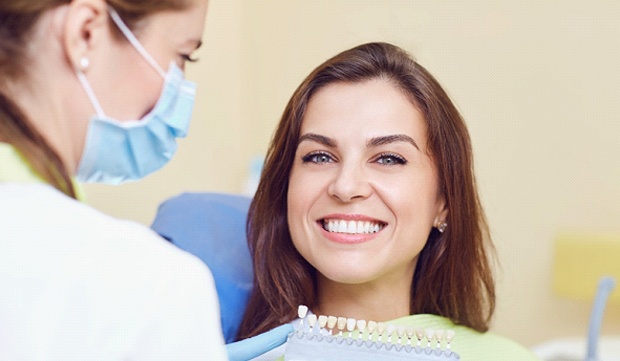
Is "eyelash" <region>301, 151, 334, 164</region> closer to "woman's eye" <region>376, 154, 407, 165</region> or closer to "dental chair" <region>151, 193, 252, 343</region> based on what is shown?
"woman's eye" <region>376, 154, 407, 165</region>

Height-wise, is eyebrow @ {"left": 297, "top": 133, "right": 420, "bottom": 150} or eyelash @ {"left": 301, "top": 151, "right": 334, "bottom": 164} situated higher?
eyebrow @ {"left": 297, "top": 133, "right": 420, "bottom": 150}

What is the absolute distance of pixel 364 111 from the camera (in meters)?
1.30

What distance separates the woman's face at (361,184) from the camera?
127 cm

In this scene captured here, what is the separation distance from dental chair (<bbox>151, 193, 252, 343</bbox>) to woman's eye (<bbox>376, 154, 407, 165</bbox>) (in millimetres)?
409

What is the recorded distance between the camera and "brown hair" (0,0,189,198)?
77 cm

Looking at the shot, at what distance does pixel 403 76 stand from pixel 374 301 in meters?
0.41

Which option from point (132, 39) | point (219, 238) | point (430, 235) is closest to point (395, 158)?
point (430, 235)

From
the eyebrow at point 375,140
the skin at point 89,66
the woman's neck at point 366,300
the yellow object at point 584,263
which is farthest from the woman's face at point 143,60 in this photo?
the yellow object at point 584,263

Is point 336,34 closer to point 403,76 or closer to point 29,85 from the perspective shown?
point 403,76

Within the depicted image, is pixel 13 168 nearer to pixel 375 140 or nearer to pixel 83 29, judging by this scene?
pixel 83 29

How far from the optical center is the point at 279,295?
1420 mm

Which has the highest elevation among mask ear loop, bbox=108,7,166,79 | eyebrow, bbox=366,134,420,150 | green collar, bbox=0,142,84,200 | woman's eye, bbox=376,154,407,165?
mask ear loop, bbox=108,7,166,79

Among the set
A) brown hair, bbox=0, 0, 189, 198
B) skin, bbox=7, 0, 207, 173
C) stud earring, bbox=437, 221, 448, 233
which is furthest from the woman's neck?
brown hair, bbox=0, 0, 189, 198

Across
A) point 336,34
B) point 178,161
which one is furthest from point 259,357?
point 336,34
